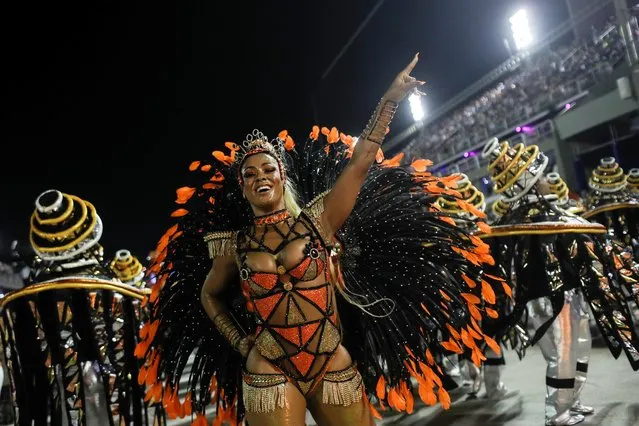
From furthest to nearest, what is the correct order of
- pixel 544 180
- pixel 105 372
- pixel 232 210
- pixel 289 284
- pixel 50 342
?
1. pixel 544 180
2. pixel 105 372
3. pixel 50 342
4. pixel 232 210
5. pixel 289 284

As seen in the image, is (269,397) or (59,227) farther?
(59,227)

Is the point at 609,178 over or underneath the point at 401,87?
over

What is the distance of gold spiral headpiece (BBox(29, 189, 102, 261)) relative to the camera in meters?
4.15

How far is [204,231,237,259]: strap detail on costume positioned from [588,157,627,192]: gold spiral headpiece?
6.01 metres

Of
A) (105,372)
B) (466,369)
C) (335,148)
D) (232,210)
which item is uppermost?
A: (335,148)

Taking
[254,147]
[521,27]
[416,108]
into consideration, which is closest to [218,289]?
[254,147]

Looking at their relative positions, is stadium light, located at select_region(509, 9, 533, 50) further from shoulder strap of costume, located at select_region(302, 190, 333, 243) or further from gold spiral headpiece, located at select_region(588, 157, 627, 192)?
shoulder strap of costume, located at select_region(302, 190, 333, 243)

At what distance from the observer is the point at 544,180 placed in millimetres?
4777

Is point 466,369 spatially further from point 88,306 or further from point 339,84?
point 339,84

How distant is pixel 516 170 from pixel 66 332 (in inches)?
150

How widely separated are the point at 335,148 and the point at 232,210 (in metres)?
0.70

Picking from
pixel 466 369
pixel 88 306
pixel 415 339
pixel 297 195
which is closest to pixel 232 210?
pixel 297 195

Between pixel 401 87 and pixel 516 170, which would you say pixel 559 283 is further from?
pixel 401 87

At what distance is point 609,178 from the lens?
23.9 ft
